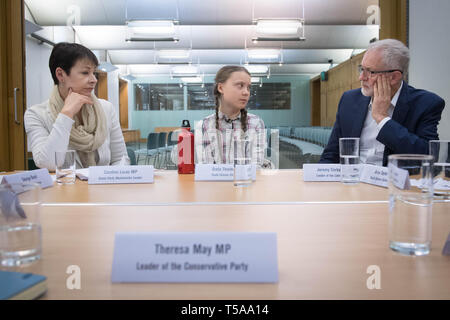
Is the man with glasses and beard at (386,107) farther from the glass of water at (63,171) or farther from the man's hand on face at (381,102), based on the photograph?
the glass of water at (63,171)

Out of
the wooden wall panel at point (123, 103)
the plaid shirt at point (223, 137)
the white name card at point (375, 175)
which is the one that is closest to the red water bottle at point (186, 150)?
the plaid shirt at point (223, 137)

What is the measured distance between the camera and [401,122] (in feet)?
6.25

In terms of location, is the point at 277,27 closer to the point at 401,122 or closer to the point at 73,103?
the point at 401,122

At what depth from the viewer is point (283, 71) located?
5590 millimetres

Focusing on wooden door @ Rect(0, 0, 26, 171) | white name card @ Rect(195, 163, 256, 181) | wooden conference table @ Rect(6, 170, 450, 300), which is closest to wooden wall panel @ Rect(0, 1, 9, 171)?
wooden door @ Rect(0, 0, 26, 171)

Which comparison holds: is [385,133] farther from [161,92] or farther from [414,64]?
[161,92]

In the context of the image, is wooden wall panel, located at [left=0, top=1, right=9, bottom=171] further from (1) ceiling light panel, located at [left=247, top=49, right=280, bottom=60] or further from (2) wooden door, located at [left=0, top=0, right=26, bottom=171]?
(1) ceiling light panel, located at [left=247, top=49, right=280, bottom=60]

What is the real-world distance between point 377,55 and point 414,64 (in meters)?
1.60

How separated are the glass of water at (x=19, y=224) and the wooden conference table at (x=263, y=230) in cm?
3

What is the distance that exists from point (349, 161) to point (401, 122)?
0.70m

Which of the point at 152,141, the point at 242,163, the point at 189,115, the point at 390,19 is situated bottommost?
the point at 242,163

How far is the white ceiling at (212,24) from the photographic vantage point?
15.2 ft

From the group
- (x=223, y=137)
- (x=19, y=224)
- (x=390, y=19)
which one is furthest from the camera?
(x=390, y=19)

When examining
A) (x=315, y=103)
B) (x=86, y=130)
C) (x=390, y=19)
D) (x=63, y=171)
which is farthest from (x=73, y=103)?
(x=315, y=103)
